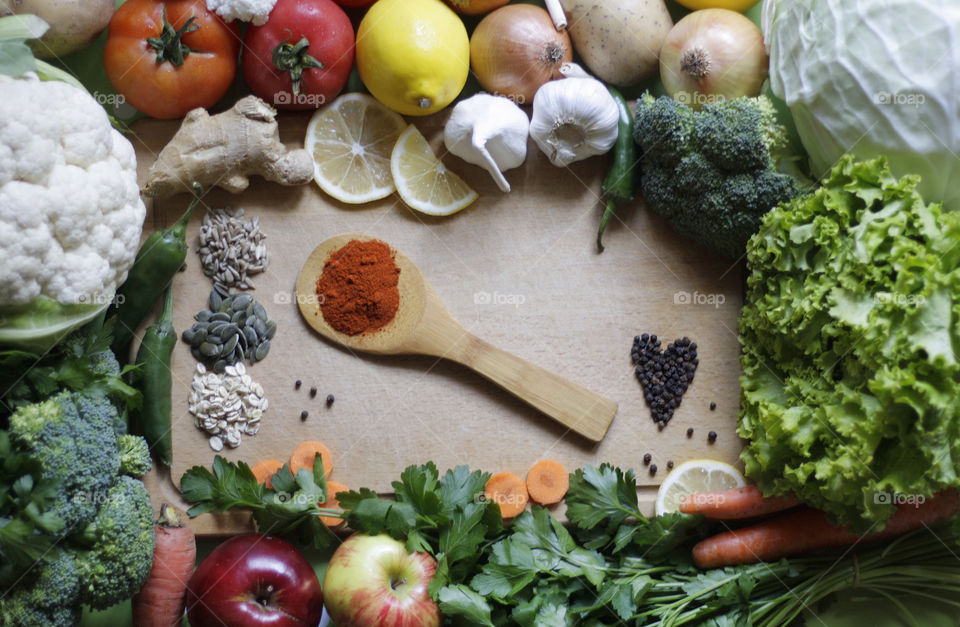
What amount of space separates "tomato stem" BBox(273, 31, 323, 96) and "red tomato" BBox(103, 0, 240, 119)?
0.14 m

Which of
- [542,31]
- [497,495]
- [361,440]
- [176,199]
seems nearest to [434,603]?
[497,495]

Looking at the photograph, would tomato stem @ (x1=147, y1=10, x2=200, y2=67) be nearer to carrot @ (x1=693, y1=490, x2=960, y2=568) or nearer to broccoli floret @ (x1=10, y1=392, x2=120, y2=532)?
broccoli floret @ (x1=10, y1=392, x2=120, y2=532)

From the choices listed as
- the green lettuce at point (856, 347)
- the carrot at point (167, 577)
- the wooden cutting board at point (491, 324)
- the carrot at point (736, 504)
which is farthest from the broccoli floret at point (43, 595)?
the green lettuce at point (856, 347)

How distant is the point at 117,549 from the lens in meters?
1.64

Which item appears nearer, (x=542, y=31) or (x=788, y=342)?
(x=788, y=342)

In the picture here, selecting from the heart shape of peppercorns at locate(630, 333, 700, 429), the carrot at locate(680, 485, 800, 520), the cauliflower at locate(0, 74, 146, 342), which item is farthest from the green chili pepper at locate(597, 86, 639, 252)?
the cauliflower at locate(0, 74, 146, 342)

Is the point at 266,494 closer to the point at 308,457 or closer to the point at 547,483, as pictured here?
the point at 308,457

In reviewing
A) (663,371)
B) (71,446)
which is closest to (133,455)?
(71,446)

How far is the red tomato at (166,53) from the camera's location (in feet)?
5.95

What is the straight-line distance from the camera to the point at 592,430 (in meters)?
1.88

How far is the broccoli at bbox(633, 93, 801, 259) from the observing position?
177 cm

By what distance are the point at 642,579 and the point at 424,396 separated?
0.65 metres

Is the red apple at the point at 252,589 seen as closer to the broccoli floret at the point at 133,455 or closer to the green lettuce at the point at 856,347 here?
the broccoli floret at the point at 133,455

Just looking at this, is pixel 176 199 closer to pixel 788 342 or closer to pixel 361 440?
pixel 361 440
